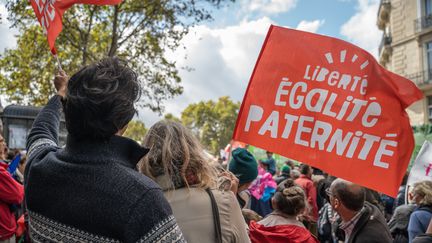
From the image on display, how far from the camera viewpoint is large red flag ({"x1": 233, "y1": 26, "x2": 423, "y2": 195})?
11.7 ft

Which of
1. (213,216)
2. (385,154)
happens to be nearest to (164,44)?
(385,154)

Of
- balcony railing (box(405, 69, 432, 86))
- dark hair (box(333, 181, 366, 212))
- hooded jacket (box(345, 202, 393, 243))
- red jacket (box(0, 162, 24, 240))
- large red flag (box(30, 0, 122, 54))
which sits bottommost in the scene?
red jacket (box(0, 162, 24, 240))

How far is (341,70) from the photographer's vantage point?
3797 mm

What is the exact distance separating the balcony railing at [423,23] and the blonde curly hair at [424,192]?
28.9 m

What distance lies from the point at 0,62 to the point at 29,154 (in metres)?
19.9

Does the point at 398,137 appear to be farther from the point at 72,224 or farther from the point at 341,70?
the point at 72,224

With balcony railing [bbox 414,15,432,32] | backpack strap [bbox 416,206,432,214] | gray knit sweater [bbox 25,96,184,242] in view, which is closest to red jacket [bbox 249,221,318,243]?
backpack strap [bbox 416,206,432,214]

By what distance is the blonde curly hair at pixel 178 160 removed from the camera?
6.48 ft

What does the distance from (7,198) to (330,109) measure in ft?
10.5

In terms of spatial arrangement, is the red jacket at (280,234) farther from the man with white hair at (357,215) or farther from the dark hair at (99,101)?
the dark hair at (99,101)

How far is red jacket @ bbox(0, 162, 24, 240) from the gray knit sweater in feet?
9.93

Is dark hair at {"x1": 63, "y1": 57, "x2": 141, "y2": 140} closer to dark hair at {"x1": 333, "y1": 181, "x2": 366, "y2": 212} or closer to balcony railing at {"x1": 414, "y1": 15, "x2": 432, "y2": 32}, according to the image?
dark hair at {"x1": 333, "y1": 181, "x2": 366, "y2": 212}

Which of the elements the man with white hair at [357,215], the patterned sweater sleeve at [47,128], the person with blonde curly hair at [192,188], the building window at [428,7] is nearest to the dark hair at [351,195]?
the man with white hair at [357,215]

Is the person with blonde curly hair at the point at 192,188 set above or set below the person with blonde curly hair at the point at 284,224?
above
